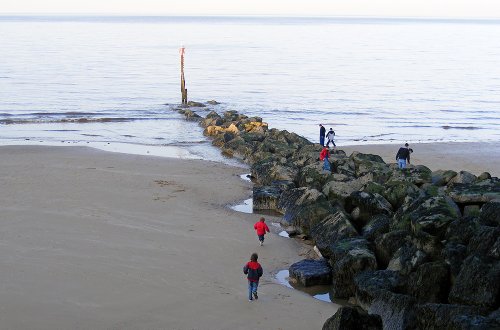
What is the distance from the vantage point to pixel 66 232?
1827cm

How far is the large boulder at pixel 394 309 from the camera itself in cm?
1183

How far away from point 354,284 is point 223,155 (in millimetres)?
18360

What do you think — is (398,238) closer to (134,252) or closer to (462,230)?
(462,230)

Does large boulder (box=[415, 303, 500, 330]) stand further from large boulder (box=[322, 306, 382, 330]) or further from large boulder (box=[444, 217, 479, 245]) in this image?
large boulder (box=[444, 217, 479, 245])

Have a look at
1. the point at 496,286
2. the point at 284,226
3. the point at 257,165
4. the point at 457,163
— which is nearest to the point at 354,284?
the point at 496,286

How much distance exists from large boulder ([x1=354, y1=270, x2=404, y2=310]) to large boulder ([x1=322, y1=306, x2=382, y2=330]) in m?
1.86

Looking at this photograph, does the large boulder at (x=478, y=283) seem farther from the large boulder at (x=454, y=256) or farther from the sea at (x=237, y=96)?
the sea at (x=237, y=96)

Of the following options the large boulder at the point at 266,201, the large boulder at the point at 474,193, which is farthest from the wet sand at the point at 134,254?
the large boulder at the point at 474,193

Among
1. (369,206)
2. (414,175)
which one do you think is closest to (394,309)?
(369,206)

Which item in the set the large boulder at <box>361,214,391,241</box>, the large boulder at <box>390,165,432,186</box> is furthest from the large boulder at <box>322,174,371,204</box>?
the large boulder at <box>361,214,391,241</box>

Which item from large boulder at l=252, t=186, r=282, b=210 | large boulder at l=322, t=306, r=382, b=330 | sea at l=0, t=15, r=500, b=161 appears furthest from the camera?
sea at l=0, t=15, r=500, b=161

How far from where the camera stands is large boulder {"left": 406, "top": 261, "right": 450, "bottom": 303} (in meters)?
13.2

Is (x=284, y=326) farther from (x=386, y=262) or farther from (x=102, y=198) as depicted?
(x=102, y=198)

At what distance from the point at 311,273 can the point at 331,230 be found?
2170 millimetres
